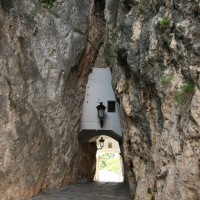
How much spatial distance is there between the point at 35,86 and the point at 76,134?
3678 millimetres

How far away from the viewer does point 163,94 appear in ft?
18.9

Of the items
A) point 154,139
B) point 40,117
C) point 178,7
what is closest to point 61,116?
point 40,117

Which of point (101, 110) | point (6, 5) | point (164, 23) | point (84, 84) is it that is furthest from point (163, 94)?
point (84, 84)

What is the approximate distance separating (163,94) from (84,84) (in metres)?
7.66

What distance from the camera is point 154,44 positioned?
616cm

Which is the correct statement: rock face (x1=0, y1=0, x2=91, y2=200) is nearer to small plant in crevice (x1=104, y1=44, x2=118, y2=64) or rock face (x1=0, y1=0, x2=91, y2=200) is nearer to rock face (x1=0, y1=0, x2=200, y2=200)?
rock face (x1=0, y1=0, x2=200, y2=200)

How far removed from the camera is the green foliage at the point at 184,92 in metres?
4.99

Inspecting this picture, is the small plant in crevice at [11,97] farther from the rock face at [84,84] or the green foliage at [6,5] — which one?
the green foliage at [6,5]

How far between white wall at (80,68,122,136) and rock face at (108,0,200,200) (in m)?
4.26

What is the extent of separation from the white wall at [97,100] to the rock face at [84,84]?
1.14ft

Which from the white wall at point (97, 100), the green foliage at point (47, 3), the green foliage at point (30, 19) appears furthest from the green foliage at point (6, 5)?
the white wall at point (97, 100)

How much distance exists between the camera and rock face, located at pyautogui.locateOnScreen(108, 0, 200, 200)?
4.64m

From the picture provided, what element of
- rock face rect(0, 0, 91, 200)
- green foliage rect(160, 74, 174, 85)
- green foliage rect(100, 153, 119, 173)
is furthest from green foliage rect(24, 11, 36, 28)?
A: green foliage rect(100, 153, 119, 173)

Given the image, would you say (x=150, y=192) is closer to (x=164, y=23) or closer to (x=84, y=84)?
(x=164, y=23)
